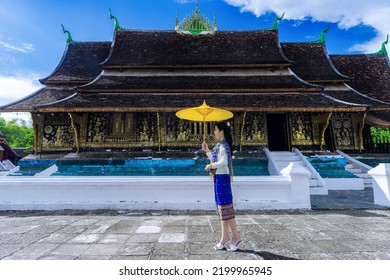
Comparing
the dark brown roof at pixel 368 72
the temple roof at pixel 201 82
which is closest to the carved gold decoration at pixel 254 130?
the temple roof at pixel 201 82

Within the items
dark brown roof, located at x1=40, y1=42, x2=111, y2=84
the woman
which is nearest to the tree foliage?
dark brown roof, located at x1=40, y1=42, x2=111, y2=84

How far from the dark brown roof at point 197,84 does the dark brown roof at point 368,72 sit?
5462mm

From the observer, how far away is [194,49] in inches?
521

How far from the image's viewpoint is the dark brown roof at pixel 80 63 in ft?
40.0

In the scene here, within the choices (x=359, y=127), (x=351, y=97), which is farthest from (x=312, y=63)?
(x=359, y=127)

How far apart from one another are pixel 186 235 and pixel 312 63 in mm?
13655

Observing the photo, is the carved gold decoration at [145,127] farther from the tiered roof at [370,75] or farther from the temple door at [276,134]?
the tiered roof at [370,75]

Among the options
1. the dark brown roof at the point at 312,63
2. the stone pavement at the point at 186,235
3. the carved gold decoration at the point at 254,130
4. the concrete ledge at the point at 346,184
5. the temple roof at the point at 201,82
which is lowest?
the concrete ledge at the point at 346,184

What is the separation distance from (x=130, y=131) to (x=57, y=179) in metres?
5.19

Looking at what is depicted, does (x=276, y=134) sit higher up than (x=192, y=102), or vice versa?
(x=192, y=102)

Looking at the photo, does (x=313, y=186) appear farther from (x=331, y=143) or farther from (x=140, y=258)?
(x=140, y=258)

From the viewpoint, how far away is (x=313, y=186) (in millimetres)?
7707

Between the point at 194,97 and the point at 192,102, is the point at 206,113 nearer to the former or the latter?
the point at 192,102

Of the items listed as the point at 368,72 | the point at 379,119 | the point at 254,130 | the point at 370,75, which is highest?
the point at 368,72
